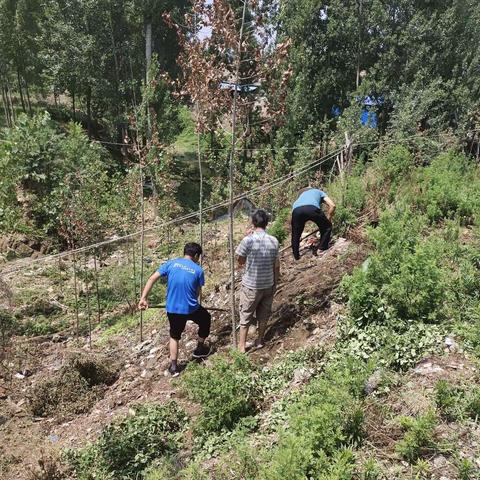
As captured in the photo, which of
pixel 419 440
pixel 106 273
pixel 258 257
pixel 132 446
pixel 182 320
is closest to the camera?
pixel 419 440

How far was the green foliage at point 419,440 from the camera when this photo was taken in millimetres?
2848

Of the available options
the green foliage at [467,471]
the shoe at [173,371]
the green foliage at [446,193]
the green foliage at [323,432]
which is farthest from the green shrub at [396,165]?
the green foliage at [467,471]

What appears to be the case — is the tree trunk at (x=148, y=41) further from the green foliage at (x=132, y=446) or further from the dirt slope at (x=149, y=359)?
the green foliage at (x=132, y=446)

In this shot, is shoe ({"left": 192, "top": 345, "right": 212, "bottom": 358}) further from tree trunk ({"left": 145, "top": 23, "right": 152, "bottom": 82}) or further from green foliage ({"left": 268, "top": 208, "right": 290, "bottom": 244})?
tree trunk ({"left": 145, "top": 23, "right": 152, "bottom": 82})

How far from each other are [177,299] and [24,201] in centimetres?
902

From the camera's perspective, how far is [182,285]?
4.81m

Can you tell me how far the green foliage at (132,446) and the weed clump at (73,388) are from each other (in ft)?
4.64

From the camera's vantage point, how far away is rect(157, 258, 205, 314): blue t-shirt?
4.82 m

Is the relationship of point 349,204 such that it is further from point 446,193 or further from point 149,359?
point 149,359

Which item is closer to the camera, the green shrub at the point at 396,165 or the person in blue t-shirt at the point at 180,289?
the person in blue t-shirt at the point at 180,289

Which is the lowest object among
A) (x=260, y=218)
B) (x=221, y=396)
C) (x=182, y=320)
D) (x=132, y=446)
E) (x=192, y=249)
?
(x=132, y=446)

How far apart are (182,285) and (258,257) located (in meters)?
0.84

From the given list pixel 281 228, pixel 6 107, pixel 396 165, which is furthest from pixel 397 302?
pixel 6 107

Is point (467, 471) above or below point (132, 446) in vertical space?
above
